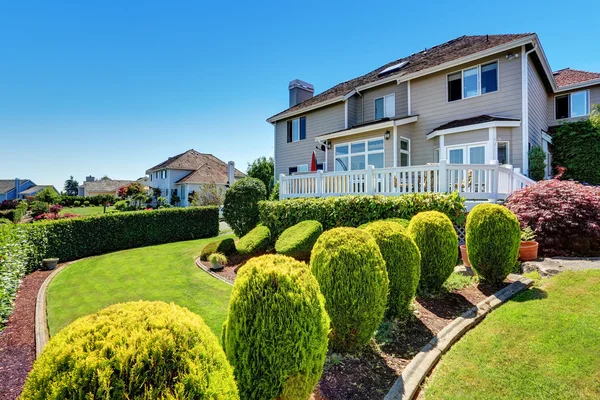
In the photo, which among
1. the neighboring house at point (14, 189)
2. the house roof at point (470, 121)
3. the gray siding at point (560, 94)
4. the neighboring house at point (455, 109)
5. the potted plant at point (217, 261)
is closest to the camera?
the potted plant at point (217, 261)

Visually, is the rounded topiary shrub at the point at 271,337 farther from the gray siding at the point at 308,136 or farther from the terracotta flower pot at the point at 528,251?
the gray siding at the point at 308,136

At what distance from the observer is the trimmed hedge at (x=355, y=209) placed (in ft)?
23.4

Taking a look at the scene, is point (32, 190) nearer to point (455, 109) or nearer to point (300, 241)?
point (300, 241)

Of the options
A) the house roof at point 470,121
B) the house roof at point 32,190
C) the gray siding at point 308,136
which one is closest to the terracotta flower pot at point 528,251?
the house roof at point 470,121

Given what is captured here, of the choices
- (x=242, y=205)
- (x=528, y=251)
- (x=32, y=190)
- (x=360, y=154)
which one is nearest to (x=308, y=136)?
(x=360, y=154)

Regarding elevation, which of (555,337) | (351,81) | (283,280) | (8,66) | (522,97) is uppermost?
(351,81)

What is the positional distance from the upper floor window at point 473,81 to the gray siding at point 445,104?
0.62 feet

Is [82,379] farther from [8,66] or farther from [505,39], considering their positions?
[505,39]

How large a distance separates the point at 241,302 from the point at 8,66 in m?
14.6

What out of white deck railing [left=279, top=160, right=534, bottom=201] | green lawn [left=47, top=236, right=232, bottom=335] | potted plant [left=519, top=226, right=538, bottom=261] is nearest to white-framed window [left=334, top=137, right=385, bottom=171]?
white deck railing [left=279, top=160, right=534, bottom=201]

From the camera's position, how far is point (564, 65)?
60.8 feet

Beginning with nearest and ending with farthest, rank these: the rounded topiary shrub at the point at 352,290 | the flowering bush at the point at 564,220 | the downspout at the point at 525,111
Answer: the rounded topiary shrub at the point at 352,290 < the flowering bush at the point at 564,220 < the downspout at the point at 525,111

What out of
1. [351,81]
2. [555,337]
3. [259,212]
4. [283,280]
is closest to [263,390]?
[283,280]

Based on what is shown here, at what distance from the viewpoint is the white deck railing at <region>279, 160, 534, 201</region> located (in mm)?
8055
